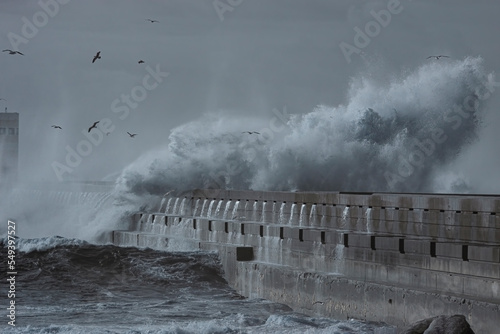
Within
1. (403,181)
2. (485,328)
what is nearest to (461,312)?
(485,328)

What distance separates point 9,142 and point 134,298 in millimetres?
51766

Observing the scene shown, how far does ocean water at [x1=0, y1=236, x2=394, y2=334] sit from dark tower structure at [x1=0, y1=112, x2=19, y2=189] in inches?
1582

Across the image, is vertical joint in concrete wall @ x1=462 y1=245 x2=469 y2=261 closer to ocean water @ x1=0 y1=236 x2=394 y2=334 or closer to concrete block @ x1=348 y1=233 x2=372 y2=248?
ocean water @ x1=0 y1=236 x2=394 y2=334

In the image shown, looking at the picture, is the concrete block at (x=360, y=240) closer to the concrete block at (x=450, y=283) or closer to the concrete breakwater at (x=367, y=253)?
the concrete breakwater at (x=367, y=253)

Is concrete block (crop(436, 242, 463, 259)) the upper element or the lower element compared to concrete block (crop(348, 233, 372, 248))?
lower

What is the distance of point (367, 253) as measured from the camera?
1709 centimetres

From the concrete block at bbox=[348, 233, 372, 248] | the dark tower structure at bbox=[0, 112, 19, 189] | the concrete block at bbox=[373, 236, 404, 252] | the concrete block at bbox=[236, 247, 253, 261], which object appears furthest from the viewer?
the dark tower structure at bbox=[0, 112, 19, 189]

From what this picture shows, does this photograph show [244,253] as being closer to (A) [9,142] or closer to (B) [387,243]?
(B) [387,243]

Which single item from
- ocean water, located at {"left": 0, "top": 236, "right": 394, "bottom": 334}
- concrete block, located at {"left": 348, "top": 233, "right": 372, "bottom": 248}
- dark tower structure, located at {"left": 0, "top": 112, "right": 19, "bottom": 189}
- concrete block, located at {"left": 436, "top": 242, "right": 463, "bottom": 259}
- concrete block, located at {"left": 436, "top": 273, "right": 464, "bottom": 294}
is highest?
dark tower structure, located at {"left": 0, "top": 112, "right": 19, "bottom": 189}

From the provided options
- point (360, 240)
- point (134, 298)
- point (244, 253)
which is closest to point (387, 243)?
point (360, 240)

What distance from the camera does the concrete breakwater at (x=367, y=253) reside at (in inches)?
572

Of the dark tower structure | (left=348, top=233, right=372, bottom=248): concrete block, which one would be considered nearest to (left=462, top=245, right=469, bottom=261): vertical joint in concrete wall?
(left=348, top=233, right=372, bottom=248): concrete block

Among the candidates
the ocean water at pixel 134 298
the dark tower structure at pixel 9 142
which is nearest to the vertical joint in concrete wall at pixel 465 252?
the ocean water at pixel 134 298

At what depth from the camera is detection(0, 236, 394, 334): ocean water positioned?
646 inches
